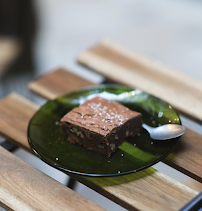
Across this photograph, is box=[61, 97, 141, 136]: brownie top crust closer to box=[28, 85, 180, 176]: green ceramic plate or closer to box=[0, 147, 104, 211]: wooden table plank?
box=[28, 85, 180, 176]: green ceramic plate

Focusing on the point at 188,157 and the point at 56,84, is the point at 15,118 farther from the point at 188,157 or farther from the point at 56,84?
the point at 188,157

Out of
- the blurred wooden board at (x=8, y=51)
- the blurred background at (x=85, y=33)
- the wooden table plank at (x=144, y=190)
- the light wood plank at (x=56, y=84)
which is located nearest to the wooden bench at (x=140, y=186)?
the wooden table plank at (x=144, y=190)

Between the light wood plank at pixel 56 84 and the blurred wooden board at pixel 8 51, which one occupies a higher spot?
the light wood plank at pixel 56 84

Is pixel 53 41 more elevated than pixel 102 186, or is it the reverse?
pixel 102 186

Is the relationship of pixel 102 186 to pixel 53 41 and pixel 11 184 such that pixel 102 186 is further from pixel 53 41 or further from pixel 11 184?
pixel 53 41

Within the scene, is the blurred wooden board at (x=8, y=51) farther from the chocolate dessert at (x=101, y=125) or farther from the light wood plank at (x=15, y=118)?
the chocolate dessert at (x=101, y=125)

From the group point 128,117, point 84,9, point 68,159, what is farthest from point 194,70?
point 68,159

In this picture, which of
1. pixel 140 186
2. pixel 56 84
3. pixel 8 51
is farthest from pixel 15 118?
pixel 8 51
